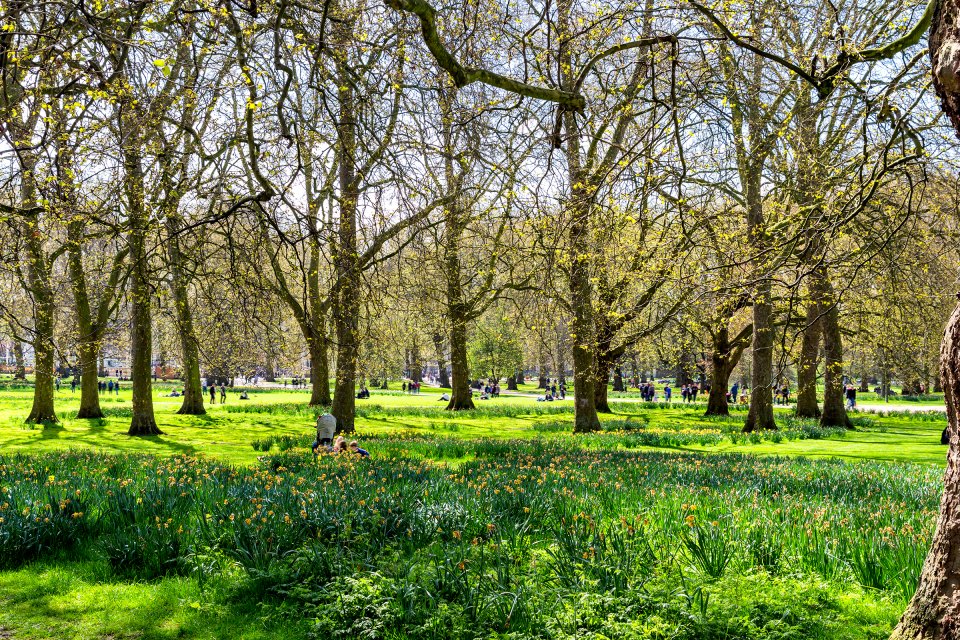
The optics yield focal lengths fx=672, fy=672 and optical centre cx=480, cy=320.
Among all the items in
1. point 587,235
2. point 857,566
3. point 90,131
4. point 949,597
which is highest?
point 90,131

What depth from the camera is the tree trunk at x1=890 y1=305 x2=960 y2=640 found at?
2934mm

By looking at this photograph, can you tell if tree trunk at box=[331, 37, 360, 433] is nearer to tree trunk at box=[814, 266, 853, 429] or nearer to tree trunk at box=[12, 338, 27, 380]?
tree trunk at box=[814, 266, 853, 429]

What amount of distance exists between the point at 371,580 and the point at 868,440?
15061 mm

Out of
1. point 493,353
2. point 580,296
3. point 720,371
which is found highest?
point 580,296

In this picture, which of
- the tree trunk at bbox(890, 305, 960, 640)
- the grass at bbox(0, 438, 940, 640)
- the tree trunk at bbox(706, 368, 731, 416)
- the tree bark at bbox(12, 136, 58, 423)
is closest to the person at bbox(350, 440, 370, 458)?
the grass at bbox(0, 438, 940, 640)

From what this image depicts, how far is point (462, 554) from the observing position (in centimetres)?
430

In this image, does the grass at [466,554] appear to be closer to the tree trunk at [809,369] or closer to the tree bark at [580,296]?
the tree bark at [580,296]

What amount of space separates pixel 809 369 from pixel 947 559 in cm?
2121

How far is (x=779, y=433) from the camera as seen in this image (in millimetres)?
15516

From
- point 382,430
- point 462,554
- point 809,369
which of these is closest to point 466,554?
point 462,554

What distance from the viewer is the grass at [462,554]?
146 inches

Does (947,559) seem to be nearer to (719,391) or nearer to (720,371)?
(720,371)

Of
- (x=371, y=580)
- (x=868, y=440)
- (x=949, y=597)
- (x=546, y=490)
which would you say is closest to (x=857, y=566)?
(x=949, y=597)

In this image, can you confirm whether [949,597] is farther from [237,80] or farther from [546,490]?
[237,80]
